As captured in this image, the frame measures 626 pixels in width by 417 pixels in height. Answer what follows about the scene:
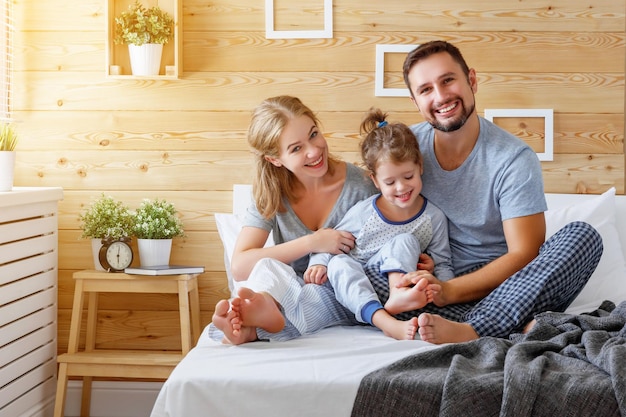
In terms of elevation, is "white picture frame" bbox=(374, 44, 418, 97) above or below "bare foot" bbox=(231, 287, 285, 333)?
above

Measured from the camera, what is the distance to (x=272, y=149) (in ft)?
7.73

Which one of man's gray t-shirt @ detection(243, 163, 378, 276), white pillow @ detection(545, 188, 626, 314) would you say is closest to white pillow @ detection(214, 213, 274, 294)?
man's gray t-shirt @ detection(243, 163, 378, 276)

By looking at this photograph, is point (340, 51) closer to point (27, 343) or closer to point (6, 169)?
point (6, 169)

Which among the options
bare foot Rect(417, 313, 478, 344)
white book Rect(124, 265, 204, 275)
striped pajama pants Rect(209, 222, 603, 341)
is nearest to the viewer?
bare foot Rect(417, 313, 478, 344)

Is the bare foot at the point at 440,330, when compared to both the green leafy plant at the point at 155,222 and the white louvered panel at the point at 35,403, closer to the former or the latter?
the green leafy plant at the point at 155,222

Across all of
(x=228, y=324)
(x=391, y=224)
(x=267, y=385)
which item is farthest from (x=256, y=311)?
(x=391, y=224)

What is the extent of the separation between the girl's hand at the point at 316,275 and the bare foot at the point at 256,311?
9.9 inches

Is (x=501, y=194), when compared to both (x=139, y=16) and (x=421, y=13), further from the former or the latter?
(x=139, y=16)

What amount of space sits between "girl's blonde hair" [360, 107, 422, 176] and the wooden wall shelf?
903 millimetres

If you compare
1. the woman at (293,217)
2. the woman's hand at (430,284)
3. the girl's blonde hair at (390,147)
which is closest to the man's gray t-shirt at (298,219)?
the woman at (293,217)

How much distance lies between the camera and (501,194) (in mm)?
2281

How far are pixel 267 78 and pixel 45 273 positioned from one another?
1045 millimetres

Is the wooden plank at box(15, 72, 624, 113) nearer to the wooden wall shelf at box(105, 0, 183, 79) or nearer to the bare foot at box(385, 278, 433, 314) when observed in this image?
the wooden wall shelf at box(105, 0, 183, 79)

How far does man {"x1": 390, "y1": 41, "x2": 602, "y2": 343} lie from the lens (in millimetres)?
2020
